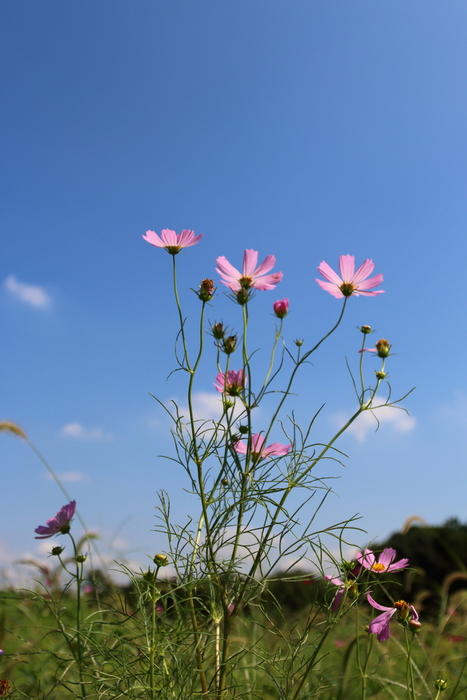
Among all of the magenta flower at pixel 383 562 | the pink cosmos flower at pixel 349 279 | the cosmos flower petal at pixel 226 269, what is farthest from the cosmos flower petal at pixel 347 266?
the magenta flower at pixel 383 562

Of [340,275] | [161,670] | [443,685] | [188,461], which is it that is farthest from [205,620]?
[340,275]

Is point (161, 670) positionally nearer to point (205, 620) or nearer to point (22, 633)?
point (205, 620)

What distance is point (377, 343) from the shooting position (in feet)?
5.29

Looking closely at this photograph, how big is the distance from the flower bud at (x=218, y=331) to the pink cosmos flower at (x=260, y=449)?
278mm

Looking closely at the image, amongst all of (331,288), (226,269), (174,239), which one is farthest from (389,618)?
(174,239)

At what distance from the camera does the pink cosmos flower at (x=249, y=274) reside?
151 cm

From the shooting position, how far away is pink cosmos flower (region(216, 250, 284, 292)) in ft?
4.95

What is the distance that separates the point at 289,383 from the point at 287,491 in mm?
267

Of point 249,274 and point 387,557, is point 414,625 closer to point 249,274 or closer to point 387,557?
point 387,557

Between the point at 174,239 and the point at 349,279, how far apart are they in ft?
1.59

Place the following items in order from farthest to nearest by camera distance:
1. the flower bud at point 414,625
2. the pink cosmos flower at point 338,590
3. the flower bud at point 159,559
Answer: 1. the pink cosmos flower at point 338,590
2. the flower bud at point 414,625
3. the flower bud at point 159,559

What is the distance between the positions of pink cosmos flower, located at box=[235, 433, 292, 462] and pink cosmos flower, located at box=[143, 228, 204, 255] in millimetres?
534

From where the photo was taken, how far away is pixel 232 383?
1.51 meters

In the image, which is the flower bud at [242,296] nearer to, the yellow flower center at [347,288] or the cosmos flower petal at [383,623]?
the yellow flower center at [347,288]
